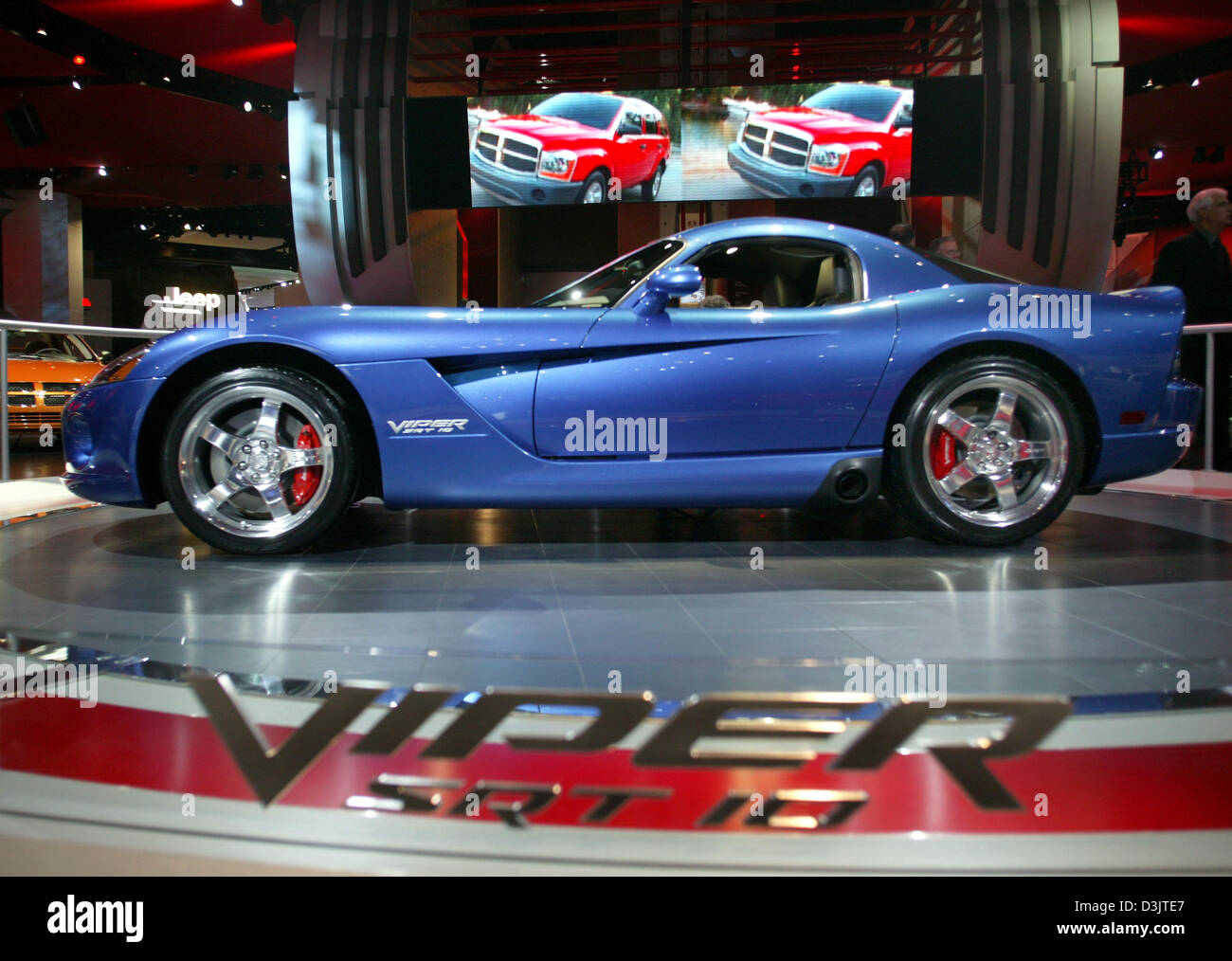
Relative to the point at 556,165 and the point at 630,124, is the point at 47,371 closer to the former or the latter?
the point at 556,165

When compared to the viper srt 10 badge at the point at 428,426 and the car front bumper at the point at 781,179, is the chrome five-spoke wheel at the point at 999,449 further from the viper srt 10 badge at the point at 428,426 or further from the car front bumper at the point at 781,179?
the car front bumper at the point at 781,179

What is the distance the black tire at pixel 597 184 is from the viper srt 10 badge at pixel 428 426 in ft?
24.9

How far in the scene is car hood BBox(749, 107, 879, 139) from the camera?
9.73 meters

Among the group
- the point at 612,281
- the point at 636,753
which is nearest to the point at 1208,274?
the point at 612,281

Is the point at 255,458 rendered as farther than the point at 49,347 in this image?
No

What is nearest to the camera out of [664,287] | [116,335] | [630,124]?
[664,287]

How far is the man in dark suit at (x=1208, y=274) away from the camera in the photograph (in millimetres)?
5539

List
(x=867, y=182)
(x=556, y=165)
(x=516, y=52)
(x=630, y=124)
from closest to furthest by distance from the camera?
1. (x=867, y=182)
2. (x=630, y=124)
3. (x=556, y=165)
4. (x=516, y=52)

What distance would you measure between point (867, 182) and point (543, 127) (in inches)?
142

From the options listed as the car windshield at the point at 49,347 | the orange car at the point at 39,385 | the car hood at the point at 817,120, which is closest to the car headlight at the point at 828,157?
the car hood at the point at 817,120

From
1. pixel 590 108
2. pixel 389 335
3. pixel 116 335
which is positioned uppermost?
pixel 590 108

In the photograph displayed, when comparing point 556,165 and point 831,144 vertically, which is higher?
point 831,144

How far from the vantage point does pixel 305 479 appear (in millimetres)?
3324
